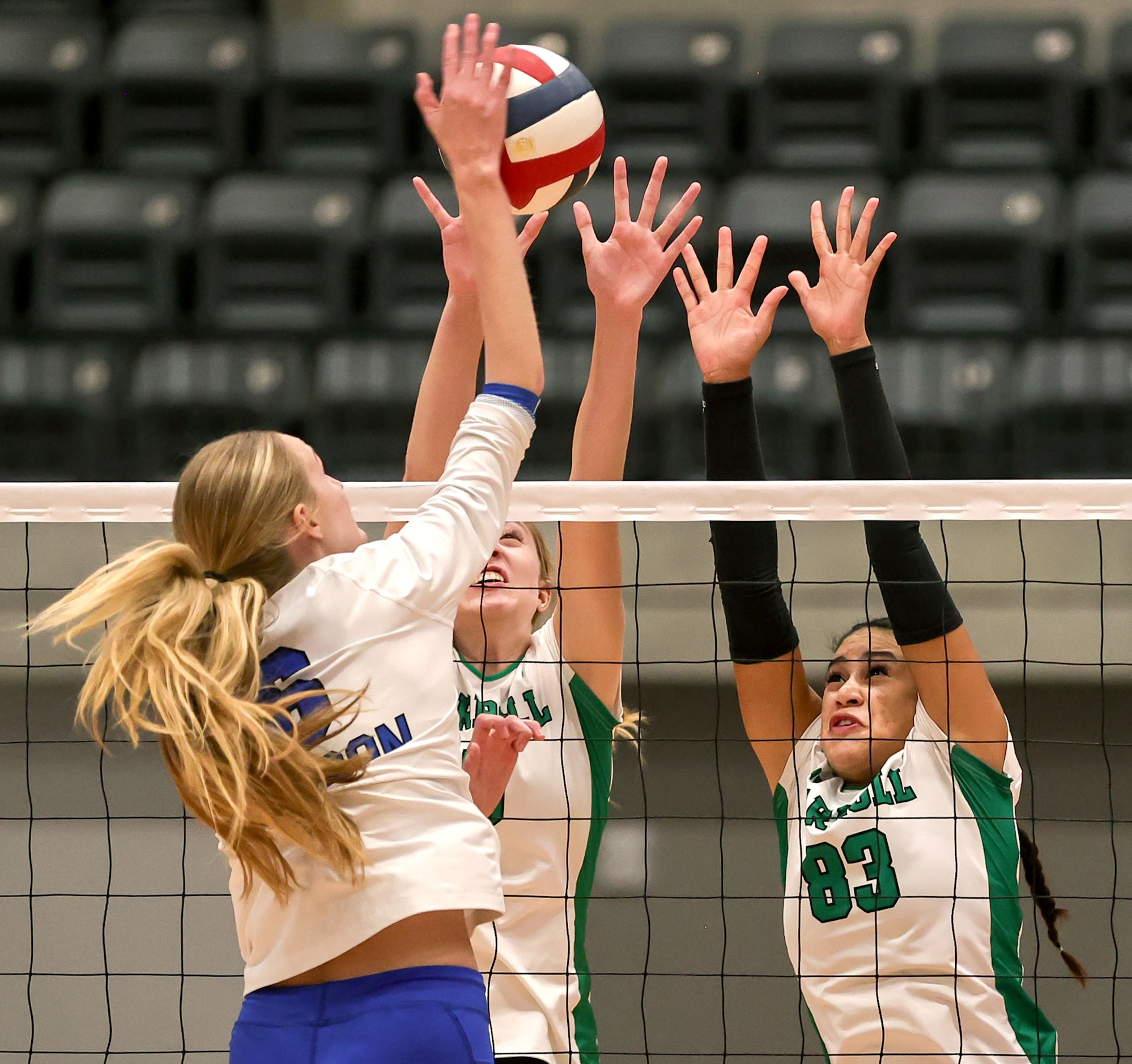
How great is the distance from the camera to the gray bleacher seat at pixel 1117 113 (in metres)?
6.50

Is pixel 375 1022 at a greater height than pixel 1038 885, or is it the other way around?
pixel 375 1022

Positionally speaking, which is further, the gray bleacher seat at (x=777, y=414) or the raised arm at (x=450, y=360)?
the gray bleacher seat at (x=777, y=414)

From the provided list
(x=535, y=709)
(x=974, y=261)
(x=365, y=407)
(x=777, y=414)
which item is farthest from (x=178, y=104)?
(x=535, y=709)

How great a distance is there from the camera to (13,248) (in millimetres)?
6602

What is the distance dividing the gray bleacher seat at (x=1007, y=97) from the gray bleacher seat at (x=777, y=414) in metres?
1.58

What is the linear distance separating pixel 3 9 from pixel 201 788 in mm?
6523

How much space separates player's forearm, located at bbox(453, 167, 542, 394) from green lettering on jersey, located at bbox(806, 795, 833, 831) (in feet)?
4.26

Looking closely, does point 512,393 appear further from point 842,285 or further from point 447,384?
point 842,285

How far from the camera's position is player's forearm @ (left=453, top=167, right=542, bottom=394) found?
2141 mm

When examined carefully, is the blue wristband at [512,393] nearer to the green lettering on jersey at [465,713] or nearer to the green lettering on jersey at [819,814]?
the green lettering on jersey at [465,713]

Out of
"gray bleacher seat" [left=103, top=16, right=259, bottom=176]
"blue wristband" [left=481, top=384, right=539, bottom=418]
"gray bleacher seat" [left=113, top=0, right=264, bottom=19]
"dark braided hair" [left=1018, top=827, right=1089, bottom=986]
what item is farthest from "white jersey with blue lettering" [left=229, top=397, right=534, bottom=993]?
"gray bleacher seat" [left=113, top=0, right=264, bottom=19]

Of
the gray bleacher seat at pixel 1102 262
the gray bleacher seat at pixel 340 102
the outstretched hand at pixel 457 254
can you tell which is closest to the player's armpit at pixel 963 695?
the outstretched hand at pixel 457 254

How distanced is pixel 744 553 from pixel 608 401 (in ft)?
1.37

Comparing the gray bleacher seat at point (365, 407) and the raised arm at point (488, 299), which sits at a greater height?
the raised arm at point (488, 299)
